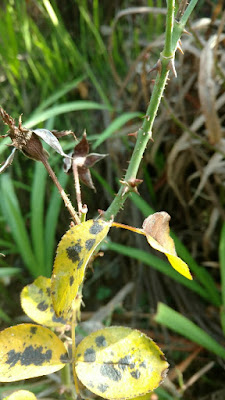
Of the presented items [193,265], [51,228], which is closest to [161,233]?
[193,265]

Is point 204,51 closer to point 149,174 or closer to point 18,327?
point 149,174

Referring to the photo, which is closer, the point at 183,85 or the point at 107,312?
the point at 107,312

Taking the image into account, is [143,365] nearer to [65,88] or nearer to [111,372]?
[111,372]

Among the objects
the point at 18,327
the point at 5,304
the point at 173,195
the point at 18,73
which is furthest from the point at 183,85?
the point at 18,327

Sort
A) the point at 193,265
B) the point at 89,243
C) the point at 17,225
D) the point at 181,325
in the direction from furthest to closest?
the point at 17,225 < the point at 193,265 < the point at 181,325 < the point at 89,243

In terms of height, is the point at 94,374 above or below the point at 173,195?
below

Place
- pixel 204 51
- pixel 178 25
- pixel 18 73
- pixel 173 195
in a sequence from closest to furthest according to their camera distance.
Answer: pixel 178 25 < pixel 204 51 < pixel 173 195 < pixel 18 73

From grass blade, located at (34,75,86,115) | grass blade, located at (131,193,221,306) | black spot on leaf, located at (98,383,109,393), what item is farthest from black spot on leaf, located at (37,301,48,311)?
grass blade, located at (34,75,86,115)
